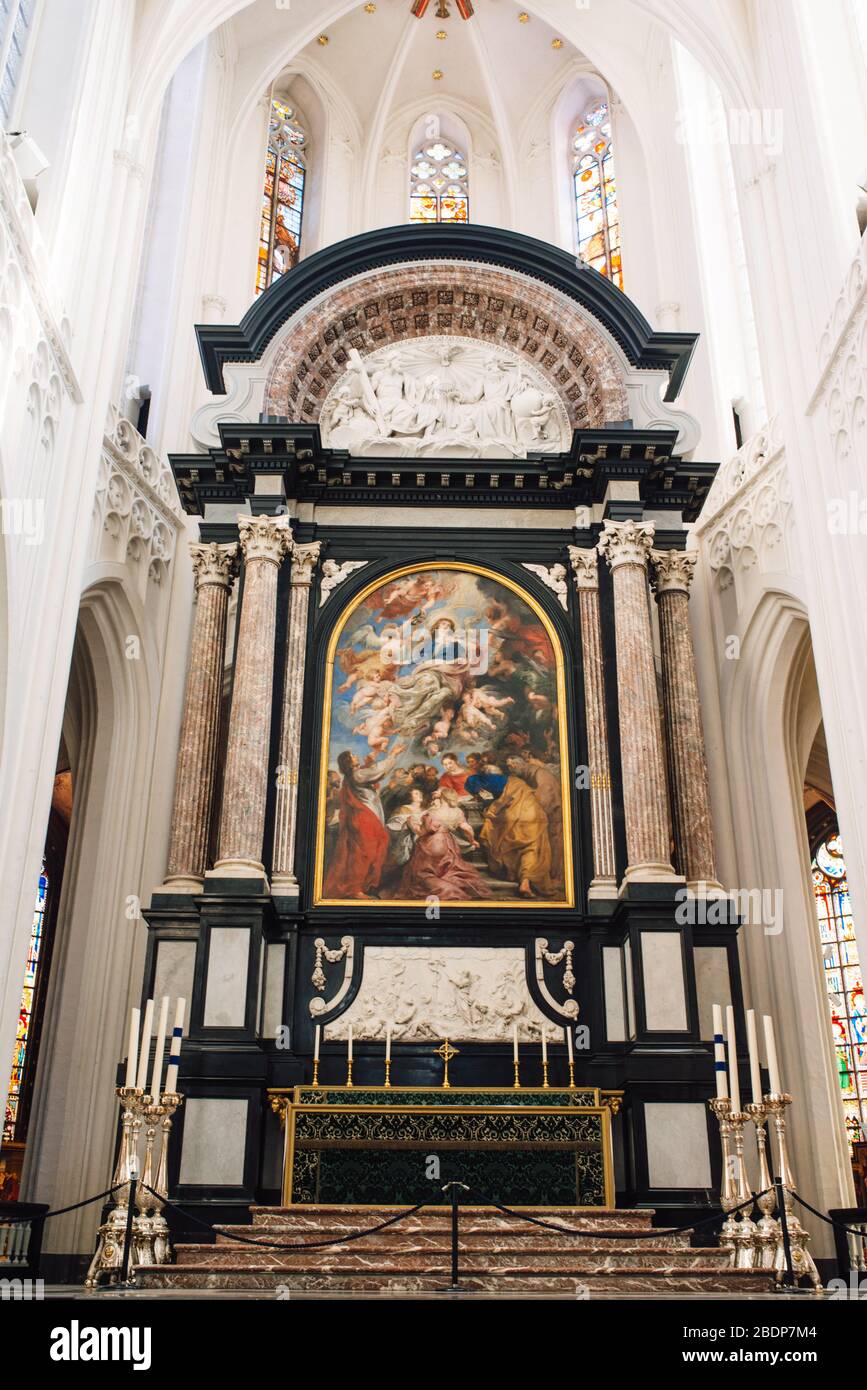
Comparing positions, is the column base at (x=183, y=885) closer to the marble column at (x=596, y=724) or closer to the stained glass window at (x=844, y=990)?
the marble column at (x=596, y=724)

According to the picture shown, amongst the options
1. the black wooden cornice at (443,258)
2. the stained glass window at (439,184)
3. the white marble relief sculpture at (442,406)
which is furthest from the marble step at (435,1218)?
the stained glass window at (439,184)

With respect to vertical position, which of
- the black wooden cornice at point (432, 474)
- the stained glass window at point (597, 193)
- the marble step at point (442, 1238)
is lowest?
the marble step at point (442, 1238)

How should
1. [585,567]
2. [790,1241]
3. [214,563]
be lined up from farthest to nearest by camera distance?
[585,567], [214,563], [790,1241]

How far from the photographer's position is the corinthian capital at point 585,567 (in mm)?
12953

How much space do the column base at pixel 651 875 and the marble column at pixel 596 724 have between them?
0.44 metres

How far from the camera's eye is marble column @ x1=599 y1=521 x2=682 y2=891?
1133 cm

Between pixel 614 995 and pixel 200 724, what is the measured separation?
452 centimetres

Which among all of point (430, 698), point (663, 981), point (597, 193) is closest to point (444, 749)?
point (430, 698)

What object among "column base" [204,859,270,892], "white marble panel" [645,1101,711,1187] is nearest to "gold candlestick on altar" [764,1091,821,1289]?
"white marble panel" [645,1101,711,1187]

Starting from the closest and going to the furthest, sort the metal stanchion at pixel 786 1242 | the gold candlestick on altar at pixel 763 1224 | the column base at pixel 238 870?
1. the metal stanchion at pixel 786 1242
2. the gold candlestick on altar at pixel 763 1224
3. the column base at pixel 238 870

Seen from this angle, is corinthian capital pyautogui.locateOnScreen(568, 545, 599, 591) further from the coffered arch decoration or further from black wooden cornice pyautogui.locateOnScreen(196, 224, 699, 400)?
black wooden cornice pyautogui.locateOnScreen(196, 224, 699, 400)

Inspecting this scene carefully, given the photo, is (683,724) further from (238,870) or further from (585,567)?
(238,870)

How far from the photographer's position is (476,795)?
1212cm

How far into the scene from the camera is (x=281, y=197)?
1917 cm
